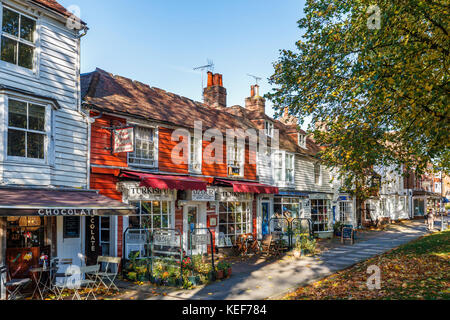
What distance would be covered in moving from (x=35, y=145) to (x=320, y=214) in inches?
855

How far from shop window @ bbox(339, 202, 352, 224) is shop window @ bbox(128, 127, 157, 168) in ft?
69.3

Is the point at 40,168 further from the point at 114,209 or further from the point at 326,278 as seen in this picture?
the point at 326,278

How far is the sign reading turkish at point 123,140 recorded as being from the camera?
12594 millimetres

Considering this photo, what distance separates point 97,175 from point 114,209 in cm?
298

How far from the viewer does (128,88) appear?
667 inches

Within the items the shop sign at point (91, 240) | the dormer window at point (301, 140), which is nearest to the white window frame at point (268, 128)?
the dormer window at point (301, 140)

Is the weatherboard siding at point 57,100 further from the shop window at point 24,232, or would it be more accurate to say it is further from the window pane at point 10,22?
the shop window at point 24,232

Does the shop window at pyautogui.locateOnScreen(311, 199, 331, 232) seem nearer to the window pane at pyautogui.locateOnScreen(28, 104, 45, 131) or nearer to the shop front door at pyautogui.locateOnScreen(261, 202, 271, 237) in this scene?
the shop front door at pyautogui.locateOnScreen(261, 202, 271, 237)

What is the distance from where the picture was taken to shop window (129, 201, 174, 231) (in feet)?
47.6

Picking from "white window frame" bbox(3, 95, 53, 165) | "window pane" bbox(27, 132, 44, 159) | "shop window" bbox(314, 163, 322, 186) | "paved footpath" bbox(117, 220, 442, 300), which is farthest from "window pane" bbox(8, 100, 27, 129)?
"shop window" bbox(314, 163, 322, 186)

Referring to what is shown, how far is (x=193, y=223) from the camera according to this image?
17.6 m

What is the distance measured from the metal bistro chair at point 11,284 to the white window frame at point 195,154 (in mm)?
8932
